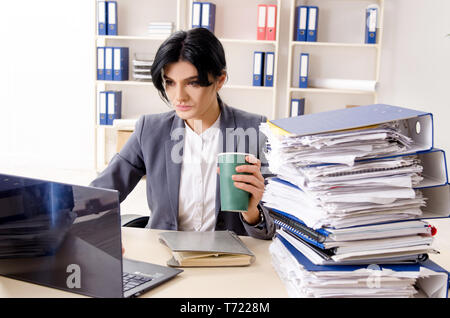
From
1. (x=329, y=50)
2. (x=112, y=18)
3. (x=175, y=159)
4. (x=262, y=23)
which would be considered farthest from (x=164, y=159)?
(x=329, y=50)

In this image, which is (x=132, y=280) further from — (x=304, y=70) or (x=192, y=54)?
(x=304, y=70)

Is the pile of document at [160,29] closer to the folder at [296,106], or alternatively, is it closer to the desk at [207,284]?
the folder at [296,106]

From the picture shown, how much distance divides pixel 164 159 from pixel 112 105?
10.8ft

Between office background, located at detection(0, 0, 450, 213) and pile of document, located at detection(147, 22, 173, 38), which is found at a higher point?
pile of document, located at detection(147, 22, 173, 38)

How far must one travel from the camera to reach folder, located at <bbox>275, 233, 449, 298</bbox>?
3.31 feet

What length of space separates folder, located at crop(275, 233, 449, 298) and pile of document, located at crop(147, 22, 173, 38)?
13.4 ft

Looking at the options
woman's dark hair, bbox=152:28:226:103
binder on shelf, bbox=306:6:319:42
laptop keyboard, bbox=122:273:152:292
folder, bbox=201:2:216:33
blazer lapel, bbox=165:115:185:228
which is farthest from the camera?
folder, bbox=201:2:216:33

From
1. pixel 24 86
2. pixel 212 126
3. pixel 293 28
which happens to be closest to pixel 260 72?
pixel 293 28

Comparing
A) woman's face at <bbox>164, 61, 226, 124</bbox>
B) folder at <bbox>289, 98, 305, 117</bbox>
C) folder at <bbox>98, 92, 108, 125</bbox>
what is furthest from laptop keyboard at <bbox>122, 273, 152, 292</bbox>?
folder at <bbox>98, 92, 108, 125</bbox>

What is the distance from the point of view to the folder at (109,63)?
15.8ft

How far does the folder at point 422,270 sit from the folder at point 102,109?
160 inches

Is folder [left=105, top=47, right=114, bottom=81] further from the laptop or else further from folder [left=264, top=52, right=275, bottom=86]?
the laptop

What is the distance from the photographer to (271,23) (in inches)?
184
